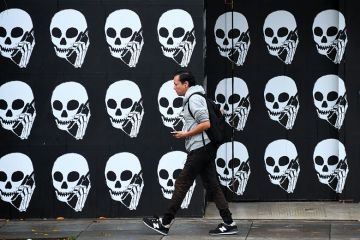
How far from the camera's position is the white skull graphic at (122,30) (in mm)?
12000

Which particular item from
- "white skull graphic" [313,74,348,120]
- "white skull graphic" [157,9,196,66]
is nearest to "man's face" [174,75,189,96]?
"white skull graphic" [157,9,196,66]

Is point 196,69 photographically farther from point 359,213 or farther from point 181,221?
point 359,213

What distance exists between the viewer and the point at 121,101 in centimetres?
1205

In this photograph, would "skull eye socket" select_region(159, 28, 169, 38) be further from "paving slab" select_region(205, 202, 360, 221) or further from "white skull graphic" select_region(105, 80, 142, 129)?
"paving slab" select_region(205, 202, 360, 221)

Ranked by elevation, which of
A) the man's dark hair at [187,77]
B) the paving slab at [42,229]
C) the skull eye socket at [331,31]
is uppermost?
the skull eye socket at [331,31]

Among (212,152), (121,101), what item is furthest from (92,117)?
(212,152)

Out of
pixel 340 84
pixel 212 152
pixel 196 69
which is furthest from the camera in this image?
pixel 340 84

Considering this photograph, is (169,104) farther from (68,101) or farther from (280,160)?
(280,160)

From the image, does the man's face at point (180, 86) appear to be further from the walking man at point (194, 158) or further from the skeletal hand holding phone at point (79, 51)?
the skeletal hand holding phone at point (79, 51)

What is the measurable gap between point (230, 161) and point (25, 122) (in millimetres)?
3035

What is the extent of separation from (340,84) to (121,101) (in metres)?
3.17

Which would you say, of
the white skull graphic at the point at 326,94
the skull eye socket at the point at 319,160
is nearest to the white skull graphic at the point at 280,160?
the skull eye socket at the point at 319,160

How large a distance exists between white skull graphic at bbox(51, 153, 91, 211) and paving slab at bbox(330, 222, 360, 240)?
3323mm

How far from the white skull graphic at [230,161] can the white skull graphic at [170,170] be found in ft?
3.85
